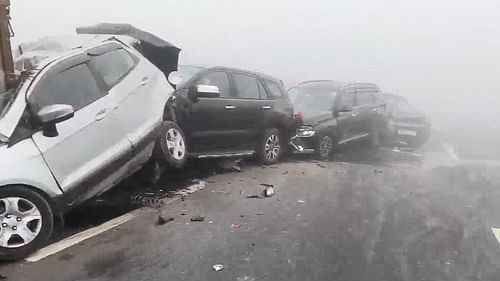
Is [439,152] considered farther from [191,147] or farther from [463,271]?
[463,271]

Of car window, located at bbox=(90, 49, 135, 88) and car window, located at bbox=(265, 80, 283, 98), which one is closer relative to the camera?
car window, located at bbox=(90, 49, 135, 88)

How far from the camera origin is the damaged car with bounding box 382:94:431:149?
54.6 feet

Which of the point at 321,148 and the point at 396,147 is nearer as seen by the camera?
the point at 321,148

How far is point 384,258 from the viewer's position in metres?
5.36

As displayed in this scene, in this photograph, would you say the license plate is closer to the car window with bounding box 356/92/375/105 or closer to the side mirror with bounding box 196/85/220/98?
the car window with bounding box 356/92/375/105

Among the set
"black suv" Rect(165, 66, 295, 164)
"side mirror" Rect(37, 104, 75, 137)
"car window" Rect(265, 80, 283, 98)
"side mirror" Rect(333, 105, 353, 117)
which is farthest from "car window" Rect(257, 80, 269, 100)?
"side mirror" Rect(37, 104, 75, 137)

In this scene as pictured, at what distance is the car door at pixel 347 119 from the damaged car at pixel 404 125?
109 inches

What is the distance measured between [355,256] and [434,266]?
73 cm

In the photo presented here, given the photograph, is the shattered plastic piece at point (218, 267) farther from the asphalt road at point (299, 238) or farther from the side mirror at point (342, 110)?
the side mirror at point (342, 110)

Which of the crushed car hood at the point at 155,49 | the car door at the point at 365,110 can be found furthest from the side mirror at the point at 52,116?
the car door at the point at 365,110

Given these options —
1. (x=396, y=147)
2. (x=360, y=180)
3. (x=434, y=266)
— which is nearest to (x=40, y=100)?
(x=434, y=266)

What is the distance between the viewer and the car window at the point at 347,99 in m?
13.3

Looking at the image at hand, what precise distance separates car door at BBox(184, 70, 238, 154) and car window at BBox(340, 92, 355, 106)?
15.5 feet

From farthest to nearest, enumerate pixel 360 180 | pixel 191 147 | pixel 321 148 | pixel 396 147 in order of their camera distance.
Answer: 1. pixel 396 147
2. pixel 321 148
3. pixel 360 180
4. pixel 191 147
